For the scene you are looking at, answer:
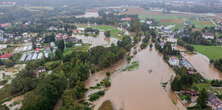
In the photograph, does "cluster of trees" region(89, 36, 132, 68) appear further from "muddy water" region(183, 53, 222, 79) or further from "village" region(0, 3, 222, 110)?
"muddy water" region(183, 53, 222, 79)

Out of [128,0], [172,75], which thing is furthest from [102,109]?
[128,0]

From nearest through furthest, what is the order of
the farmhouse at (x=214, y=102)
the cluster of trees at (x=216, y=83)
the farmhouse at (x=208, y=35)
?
the farmhouse at (x=214, y=102) → the cluster of trees at (x=216, y=83) → the farmhouse at (x=208, y=35)

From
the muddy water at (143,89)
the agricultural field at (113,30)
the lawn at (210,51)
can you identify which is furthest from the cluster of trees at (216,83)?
the agricultural field at (113,30)

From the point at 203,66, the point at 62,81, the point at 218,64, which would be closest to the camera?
the point at 62,81

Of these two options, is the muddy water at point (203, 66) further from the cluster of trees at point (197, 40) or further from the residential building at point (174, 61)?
the cluster of trees at point (197, 40)

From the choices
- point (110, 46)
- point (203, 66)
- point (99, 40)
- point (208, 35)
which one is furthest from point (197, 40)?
point (99, 40)

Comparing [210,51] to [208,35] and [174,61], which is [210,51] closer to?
[208,35]

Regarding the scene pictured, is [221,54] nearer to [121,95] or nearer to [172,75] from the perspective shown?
[172,75]
